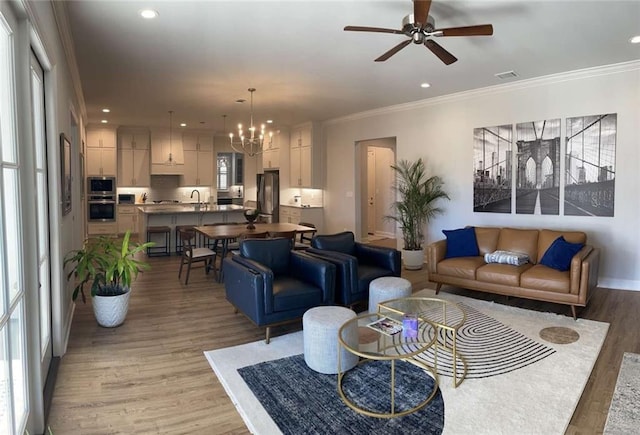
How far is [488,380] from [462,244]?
104 inches

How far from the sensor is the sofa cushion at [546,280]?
4324mm

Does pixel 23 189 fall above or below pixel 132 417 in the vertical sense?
above

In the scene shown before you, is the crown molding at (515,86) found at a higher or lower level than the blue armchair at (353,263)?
higher

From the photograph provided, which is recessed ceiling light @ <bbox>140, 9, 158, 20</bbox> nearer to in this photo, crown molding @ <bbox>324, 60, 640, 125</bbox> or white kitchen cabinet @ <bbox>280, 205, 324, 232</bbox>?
crown molding @ <bbox>324, 60, 640, 125</bbox>

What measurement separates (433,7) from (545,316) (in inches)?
131

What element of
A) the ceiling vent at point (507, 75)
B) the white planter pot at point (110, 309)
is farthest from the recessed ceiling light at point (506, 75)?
the white planter pot at point (110, 309)

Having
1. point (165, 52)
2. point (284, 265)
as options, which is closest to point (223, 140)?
point (165, 52)

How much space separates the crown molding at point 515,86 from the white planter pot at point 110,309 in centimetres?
559

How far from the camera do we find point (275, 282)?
4031 mm

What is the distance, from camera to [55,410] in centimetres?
266

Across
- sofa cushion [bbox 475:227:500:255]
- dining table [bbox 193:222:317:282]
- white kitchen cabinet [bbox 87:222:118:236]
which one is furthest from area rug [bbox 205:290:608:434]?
white kitchen cabinet [bbox 87:222:118:236]

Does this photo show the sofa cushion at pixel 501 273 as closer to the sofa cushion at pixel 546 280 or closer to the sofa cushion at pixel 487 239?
the sofa cushion at pixel 546 280

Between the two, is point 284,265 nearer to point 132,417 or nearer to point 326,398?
point 326,398

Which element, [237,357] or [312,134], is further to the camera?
[312,134]
